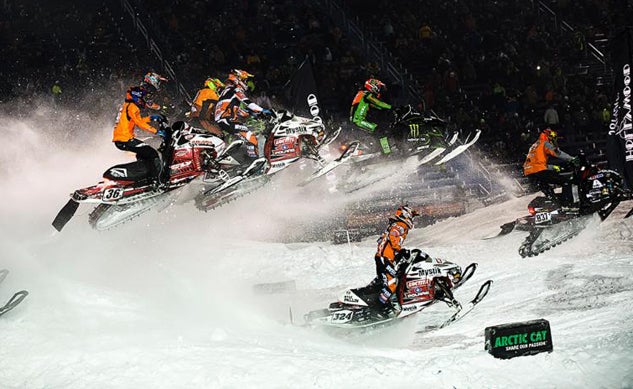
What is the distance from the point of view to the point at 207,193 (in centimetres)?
1285

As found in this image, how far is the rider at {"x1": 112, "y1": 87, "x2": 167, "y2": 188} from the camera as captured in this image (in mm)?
11109

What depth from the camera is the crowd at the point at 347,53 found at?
59.9 ft

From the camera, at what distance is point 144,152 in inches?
461

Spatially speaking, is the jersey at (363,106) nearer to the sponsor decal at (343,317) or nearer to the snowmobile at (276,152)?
the snowmobile at (276,152)

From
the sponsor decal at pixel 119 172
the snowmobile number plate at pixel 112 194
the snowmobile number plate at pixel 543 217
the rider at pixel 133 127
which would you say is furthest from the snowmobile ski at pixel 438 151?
the snowmobile number plate at pixel 112 194

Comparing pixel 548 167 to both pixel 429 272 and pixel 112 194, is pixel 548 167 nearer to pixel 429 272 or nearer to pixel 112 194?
pixel 429 272

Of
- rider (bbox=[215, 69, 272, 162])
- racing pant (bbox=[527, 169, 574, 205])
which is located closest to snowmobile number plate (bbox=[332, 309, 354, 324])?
rider (bbox=[215, 69, 272, 162])

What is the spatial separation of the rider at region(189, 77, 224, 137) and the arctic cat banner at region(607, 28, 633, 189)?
24.8ft

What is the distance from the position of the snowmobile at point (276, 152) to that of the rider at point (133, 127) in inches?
44.3

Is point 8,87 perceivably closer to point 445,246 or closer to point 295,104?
point 295,104

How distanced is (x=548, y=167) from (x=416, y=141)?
8.22 feet

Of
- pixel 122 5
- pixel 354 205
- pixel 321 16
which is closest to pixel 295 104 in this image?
pixel 354 205

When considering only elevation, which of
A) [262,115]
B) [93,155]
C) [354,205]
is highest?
[93,155]

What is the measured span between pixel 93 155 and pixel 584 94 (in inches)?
514
